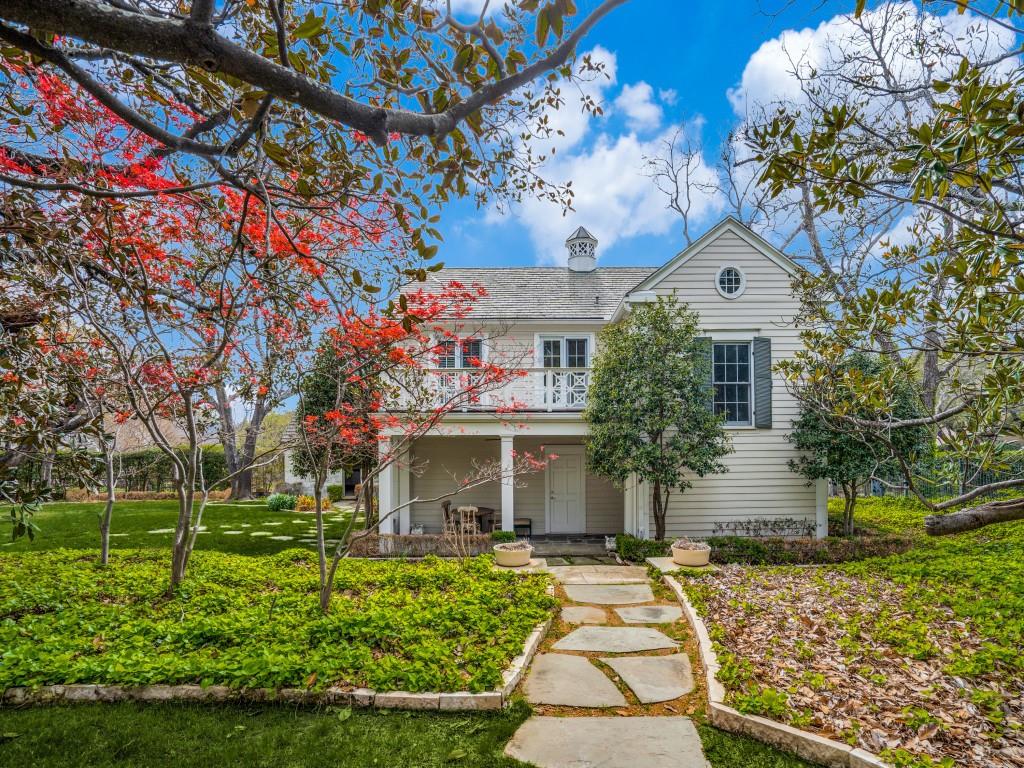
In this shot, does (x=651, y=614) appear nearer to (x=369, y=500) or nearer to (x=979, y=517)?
Result: (x=979, y=517)

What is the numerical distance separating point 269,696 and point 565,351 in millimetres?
10278

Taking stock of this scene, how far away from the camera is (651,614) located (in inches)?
248

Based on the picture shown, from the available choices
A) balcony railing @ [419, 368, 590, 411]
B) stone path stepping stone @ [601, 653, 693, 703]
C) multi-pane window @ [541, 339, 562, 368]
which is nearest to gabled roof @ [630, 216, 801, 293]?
balcony railing @ [419, 368, 590, 411]

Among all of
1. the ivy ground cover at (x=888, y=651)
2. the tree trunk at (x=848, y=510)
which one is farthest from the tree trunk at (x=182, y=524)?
the tree trunk at (x=848, y=510)

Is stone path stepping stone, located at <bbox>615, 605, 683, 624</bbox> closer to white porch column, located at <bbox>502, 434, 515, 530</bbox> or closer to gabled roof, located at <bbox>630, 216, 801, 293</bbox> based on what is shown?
white porch column, located at <bbox>502, 434, 515, 530</bbox>

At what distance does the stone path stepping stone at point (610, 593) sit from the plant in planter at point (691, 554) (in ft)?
3.36

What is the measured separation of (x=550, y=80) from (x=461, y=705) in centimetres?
472

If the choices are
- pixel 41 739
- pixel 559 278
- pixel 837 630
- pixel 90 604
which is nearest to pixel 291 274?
pixel 90 604

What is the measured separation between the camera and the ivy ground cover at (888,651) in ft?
11.3

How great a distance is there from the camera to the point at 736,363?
36.0ft

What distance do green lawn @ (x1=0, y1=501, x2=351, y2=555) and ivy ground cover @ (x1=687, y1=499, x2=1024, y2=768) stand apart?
905 cm

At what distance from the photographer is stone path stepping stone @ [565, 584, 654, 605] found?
6.88 meters

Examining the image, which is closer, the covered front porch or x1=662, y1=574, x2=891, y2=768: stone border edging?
→ x1=662, y1=574, x2=891, y2=768: stone border edging

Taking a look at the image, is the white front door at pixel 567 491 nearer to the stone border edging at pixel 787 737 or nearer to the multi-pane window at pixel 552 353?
the multi-pane window at pixel 552 353
